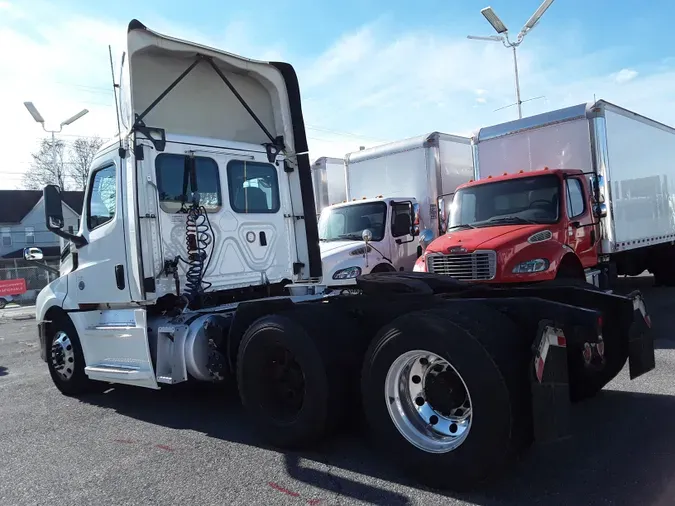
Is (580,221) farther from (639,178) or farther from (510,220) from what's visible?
(639,178)

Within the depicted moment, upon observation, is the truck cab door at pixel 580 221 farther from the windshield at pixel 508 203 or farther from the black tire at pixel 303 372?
the black tire at pixel 303 372

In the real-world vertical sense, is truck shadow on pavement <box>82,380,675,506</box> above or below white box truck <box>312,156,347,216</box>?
below

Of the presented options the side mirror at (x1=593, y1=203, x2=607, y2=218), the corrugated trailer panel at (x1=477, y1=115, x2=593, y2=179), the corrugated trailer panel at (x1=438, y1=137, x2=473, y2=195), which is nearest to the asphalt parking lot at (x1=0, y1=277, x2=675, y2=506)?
the side mirror at (x1=593, y1=203, x2=607, y2=218)

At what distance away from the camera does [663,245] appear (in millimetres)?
13719

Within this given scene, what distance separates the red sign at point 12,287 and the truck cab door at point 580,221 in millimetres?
28193

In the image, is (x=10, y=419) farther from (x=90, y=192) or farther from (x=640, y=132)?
(x=640, y=132)

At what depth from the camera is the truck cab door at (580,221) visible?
8469mm

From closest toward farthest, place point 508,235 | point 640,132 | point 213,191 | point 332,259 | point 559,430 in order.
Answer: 1. point 559,430
2. point 213,191
3. point 508,235
4. point 332,259
5. point 640,132

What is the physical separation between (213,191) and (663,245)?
38.6 feet

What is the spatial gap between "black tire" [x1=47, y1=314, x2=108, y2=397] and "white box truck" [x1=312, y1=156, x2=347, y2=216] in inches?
293

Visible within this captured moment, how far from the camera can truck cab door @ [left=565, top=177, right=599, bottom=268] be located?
27.8 feet

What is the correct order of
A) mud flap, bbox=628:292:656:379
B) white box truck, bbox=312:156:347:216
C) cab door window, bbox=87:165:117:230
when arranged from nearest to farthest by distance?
mud flap, bbox=628:292:656:379 < cab door window, bbox=87:165:117:230 < white box truck, bbox=312:156:347:216

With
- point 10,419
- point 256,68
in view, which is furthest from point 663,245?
point 10,419

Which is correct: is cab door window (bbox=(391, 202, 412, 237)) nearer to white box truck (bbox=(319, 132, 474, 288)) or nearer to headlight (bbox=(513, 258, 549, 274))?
white box truck (bbox=(319, 132, 474, 288))
